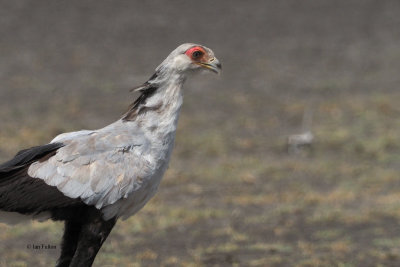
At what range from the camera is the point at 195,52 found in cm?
656

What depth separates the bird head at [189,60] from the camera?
254 inches

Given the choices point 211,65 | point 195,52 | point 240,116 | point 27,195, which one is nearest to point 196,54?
point 195,52

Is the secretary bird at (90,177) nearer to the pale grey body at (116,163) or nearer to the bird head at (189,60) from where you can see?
the pale grey body at (116,163)

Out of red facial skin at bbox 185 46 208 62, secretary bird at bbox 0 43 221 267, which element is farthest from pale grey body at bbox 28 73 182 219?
red facial skin at bbox 185 46 208 62

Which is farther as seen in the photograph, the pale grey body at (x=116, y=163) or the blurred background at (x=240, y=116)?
the blurred background at (x=240, y=116)

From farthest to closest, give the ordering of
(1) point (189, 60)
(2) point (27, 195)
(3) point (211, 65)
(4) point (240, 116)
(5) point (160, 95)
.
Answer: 1. (4) point (240, 116)
2. (3) point (211, 65)
3. (1) point (189, 60)
4. (5) point (160, 95)
5. (2) point (27, 195)

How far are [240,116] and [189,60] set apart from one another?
Result: 8990mm

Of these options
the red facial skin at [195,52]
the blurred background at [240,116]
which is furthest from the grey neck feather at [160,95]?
the blurred background at [240,116]

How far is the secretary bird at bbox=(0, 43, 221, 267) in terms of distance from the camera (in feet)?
19.3

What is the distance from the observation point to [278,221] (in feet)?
33.4

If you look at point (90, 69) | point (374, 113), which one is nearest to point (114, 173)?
point (374, 113)

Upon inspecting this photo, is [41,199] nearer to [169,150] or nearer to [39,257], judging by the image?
[169,150]

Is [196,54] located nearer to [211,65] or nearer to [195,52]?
[195,52]

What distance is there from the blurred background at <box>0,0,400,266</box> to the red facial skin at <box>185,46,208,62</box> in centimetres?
266
